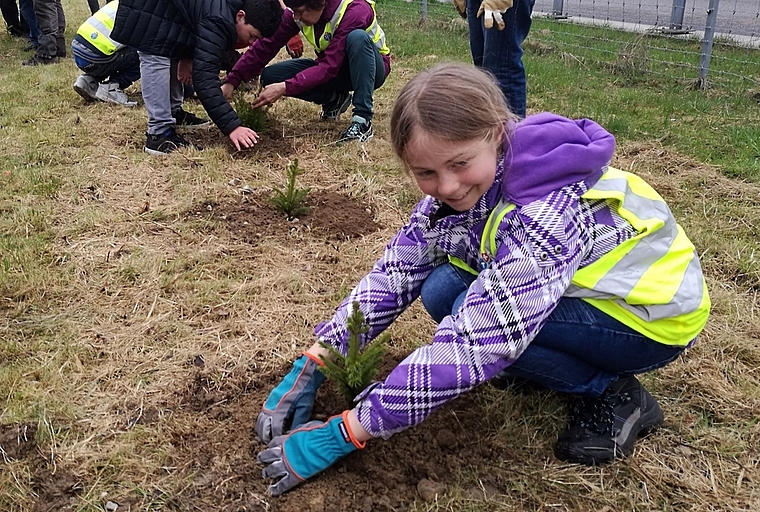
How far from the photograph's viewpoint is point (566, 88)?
628 centimetres

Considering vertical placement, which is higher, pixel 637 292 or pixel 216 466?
pixel 637 292

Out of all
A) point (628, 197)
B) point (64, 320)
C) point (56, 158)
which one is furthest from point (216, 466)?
point (56, 158)

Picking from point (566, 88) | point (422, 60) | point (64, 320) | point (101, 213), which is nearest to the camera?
point (64, 320)

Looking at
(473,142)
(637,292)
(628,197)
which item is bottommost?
(637,292)

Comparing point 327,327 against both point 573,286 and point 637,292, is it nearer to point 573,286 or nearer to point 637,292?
point 573,286

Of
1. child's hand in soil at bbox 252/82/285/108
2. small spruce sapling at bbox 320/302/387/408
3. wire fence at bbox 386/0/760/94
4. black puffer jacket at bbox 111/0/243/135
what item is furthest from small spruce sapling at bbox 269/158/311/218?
wire fence at bbox 386/0/760/94

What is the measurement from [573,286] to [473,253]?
31 centimetres

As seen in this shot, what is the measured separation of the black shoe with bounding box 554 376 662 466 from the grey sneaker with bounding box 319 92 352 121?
3824mm

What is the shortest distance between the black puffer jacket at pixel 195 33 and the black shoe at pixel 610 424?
10.5ft

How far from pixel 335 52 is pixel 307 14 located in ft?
1.23

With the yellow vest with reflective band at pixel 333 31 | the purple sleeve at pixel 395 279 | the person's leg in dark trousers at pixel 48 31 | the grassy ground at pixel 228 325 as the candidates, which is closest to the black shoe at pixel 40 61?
the person's leg in dark trousers at pixel 48 31

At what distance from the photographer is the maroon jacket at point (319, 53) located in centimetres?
476

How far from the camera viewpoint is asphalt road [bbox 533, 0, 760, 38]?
10195mm

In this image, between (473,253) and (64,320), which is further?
(64,320)
